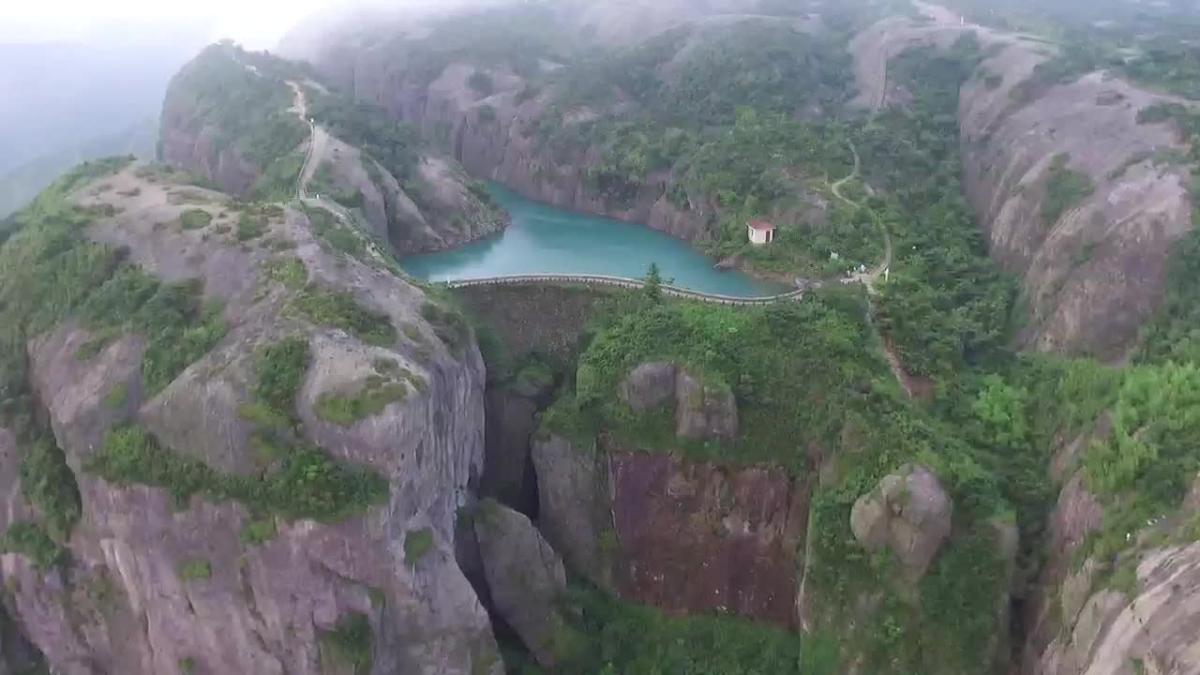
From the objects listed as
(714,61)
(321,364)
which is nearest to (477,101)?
(714,61)

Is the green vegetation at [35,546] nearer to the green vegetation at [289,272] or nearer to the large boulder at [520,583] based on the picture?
the green vegetation at [289,272]

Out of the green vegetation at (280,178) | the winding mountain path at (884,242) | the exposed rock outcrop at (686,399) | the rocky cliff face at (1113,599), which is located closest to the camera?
the rocky cliff face at (1113,599)

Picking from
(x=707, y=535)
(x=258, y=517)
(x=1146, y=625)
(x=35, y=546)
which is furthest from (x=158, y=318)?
(x=1146, y=625)

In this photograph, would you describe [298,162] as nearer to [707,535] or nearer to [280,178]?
[280,178]

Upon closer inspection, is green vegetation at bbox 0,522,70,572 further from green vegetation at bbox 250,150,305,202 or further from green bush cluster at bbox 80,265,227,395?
green vegetation at bbox 250,150,305,202

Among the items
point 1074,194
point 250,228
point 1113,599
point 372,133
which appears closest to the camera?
point 1113,599

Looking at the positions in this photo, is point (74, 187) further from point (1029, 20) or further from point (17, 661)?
point (1029, 20)

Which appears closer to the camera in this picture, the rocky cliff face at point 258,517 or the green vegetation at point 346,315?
the rocky cliff face at point 258,517

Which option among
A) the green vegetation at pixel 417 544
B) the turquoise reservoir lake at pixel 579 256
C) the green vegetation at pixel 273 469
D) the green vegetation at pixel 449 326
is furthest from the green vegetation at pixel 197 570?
the turquoise reservoir lake at pixel 579 256
